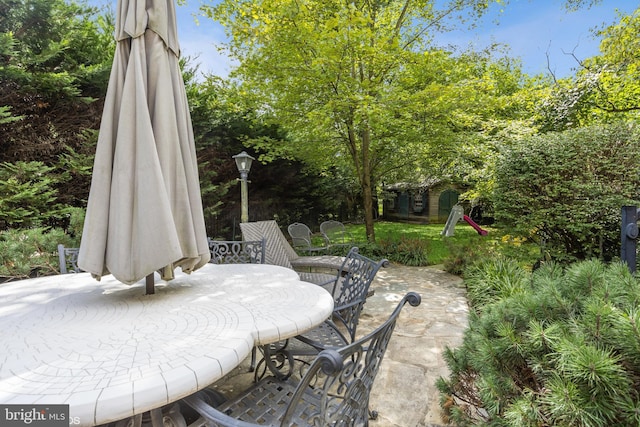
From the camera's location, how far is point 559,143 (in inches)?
179

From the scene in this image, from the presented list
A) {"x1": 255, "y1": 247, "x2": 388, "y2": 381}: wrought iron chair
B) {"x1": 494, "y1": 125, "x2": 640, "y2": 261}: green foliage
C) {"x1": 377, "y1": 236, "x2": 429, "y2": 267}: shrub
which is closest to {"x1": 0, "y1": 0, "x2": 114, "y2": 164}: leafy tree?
{"x1": 255, "y1": 247, "x2": 388, "y2": 381}: wrought iron chair

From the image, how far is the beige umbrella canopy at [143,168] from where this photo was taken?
1.70 metres

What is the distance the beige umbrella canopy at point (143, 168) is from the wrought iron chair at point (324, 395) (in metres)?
0.85

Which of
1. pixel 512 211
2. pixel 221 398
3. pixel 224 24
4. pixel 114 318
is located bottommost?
pixel 221 398

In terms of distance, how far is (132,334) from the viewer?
1421mm

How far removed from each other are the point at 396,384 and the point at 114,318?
203cm

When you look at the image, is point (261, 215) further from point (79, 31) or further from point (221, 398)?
point (221, 398)

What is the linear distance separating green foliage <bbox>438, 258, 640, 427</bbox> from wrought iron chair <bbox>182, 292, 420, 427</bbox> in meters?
0.49

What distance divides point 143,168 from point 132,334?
0.88 metres

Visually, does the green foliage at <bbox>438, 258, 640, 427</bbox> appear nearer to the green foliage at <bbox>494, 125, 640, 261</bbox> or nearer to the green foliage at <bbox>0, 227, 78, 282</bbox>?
the green foliage at <bbox>494, 125, 640, 261</bbox>

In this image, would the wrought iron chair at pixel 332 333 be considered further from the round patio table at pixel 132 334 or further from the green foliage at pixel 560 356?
the green foliage at pixel 560 356

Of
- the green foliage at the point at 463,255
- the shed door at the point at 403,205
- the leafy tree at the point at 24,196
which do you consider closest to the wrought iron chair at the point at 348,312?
the green foliage at the point at 463,255

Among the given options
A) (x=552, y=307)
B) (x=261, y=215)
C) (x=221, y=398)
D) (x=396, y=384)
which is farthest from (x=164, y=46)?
(x=261, y=215)

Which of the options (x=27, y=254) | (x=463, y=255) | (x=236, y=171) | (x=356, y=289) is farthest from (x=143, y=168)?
(x=236, y=171)
